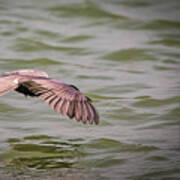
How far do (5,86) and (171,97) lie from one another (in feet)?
11.7

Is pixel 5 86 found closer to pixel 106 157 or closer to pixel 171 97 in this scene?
pixel 106 157

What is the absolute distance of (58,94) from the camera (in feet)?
16.6

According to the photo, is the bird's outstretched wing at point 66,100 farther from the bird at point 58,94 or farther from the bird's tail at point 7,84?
the bird's tail at point 7,84

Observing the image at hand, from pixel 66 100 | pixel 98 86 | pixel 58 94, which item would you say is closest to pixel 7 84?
pixel 58 94

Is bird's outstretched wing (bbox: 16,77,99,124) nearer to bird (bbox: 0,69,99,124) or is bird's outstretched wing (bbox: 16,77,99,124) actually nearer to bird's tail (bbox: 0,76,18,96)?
bird (bbox: 0,69,99,124)

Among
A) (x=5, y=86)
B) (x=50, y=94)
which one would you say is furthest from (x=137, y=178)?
(x=5, y=86)

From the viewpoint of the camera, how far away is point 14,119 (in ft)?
23.4

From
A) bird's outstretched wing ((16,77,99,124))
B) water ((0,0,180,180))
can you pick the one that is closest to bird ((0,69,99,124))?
bird's outstretched wing ((16,77,99,124))

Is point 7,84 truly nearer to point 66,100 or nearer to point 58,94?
point 58,94

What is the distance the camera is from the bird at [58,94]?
4.86 meters

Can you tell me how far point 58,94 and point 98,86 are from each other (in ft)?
12.1

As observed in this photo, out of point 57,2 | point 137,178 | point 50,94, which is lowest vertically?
point 137,178

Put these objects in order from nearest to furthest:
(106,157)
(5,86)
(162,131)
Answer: (5,86), (106,157), (162,131)

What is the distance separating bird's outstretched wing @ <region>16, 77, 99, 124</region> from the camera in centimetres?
485
